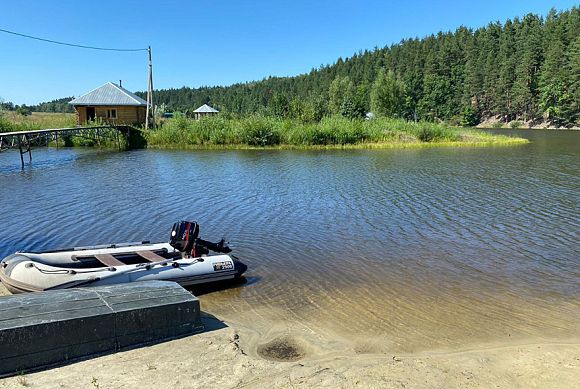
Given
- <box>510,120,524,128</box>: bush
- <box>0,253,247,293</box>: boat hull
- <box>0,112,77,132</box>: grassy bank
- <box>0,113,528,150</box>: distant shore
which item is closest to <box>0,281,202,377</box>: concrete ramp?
<box>0,253,247,293</box>: boat hull

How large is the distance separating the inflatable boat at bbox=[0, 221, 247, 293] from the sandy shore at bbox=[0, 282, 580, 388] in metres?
2.01

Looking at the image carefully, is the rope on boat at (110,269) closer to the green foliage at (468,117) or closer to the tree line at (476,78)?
the tree line at (476,78)

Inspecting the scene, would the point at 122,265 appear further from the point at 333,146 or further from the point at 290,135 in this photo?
the point at 333,146

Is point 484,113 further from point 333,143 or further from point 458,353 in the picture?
point 458,353

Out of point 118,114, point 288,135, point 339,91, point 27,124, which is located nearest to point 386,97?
point 339,91

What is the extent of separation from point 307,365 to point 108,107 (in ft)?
161

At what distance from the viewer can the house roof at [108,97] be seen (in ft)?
160

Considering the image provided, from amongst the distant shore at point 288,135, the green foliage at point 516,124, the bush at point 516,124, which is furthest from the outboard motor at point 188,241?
the bush at point 516,124

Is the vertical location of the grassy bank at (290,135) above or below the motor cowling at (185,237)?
above

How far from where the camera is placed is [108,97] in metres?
50.0

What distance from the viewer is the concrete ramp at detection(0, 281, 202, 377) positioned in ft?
16.6

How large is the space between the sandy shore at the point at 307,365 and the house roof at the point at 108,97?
155 ft

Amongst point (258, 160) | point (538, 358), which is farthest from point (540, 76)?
point (538, 358)

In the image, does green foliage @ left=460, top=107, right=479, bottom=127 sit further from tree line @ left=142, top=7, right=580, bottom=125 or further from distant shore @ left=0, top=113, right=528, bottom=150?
distant shore @ left=0, top=113, right=528, bottom=150
